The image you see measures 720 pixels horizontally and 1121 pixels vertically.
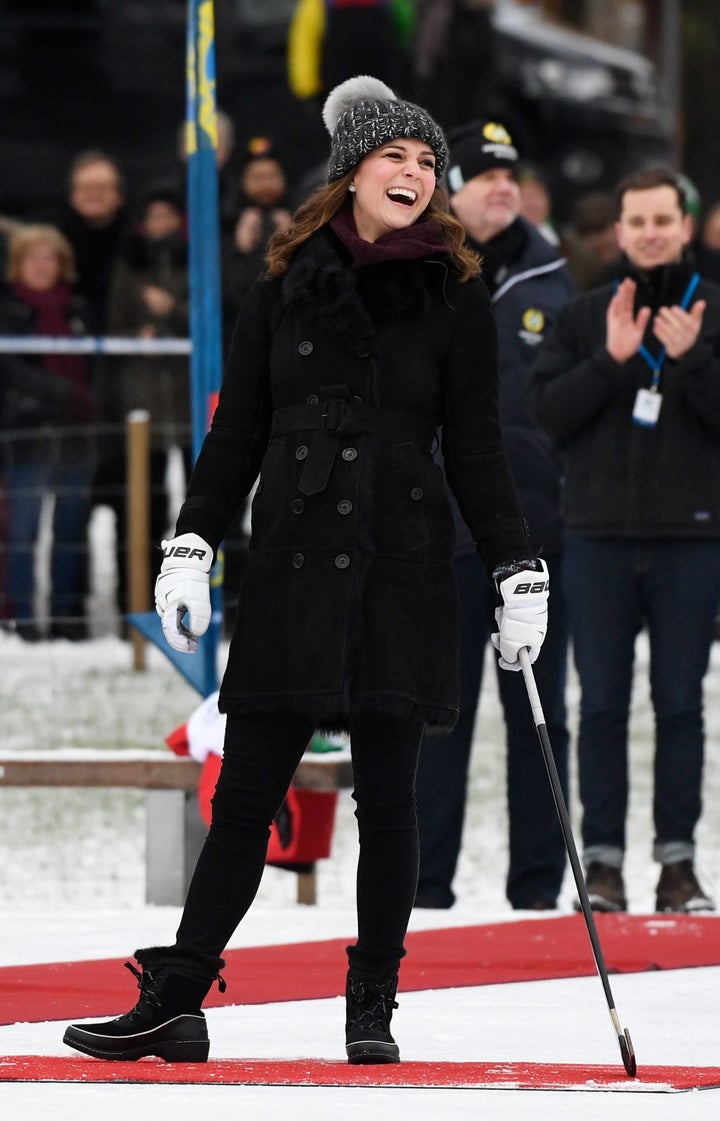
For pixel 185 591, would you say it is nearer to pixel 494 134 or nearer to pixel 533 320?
pixel 533 320

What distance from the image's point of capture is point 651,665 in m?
7.19

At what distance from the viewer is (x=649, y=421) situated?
23.4ft

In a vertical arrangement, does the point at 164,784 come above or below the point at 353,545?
below

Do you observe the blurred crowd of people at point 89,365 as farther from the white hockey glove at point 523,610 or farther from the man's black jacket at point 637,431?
the white hockey glove at point 523,610

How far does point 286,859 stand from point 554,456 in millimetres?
1370

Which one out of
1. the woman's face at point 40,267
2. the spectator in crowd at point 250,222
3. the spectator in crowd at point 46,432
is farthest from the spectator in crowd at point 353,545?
the spectator in crowd at point 46,432

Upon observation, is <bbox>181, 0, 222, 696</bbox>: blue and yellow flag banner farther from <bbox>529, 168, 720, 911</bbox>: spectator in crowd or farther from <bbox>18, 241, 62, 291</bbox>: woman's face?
<bbox>18, 241, 62, 291</bbox>: woman's face

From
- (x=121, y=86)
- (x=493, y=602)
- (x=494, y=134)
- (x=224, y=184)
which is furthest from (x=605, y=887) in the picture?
(x=121, y=86)

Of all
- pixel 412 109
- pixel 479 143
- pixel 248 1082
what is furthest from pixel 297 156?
pixel 248 1082

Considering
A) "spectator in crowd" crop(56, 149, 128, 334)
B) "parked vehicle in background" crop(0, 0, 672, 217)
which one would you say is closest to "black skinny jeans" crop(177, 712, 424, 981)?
"spectator in crowd" crop(56, 149, 128, 334)

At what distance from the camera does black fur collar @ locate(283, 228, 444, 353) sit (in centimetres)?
481

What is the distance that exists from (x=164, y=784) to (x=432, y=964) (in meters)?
1.30

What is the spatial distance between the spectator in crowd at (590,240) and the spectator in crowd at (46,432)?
88.4 inches

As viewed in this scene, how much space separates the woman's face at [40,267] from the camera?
1156cm
